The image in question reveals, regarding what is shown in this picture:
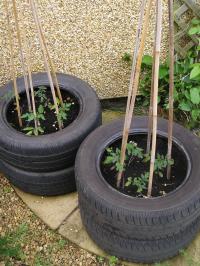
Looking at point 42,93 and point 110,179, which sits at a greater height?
point 42,93

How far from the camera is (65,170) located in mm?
2912

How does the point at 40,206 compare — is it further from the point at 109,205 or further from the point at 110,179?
the point at 109,205

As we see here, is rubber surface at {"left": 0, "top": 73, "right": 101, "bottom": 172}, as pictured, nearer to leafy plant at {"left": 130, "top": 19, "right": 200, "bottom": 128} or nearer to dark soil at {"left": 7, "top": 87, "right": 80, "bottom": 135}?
dark soil at {"left": 7, "top": 87, "right": 80, "bottom": 135}

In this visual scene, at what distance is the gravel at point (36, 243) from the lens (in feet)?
9.09

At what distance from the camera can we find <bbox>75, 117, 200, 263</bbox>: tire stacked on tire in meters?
2.28

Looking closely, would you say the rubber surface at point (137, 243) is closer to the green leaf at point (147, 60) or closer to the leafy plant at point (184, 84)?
the leafy plant at point (184, 84)

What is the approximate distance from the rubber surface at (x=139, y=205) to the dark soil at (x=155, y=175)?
91 millimetres

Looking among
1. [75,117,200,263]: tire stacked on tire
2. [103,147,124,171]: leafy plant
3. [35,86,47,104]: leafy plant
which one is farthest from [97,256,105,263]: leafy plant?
[35,86,47,104]: leafy plant

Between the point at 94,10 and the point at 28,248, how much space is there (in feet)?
6.00

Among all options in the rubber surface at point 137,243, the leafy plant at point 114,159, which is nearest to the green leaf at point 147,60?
the leafy plant at point 114,159

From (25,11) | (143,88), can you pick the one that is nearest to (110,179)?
(143,88)

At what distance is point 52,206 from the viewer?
3.07m

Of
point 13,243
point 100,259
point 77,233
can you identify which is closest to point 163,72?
point 77,233

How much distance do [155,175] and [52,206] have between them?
85cm
